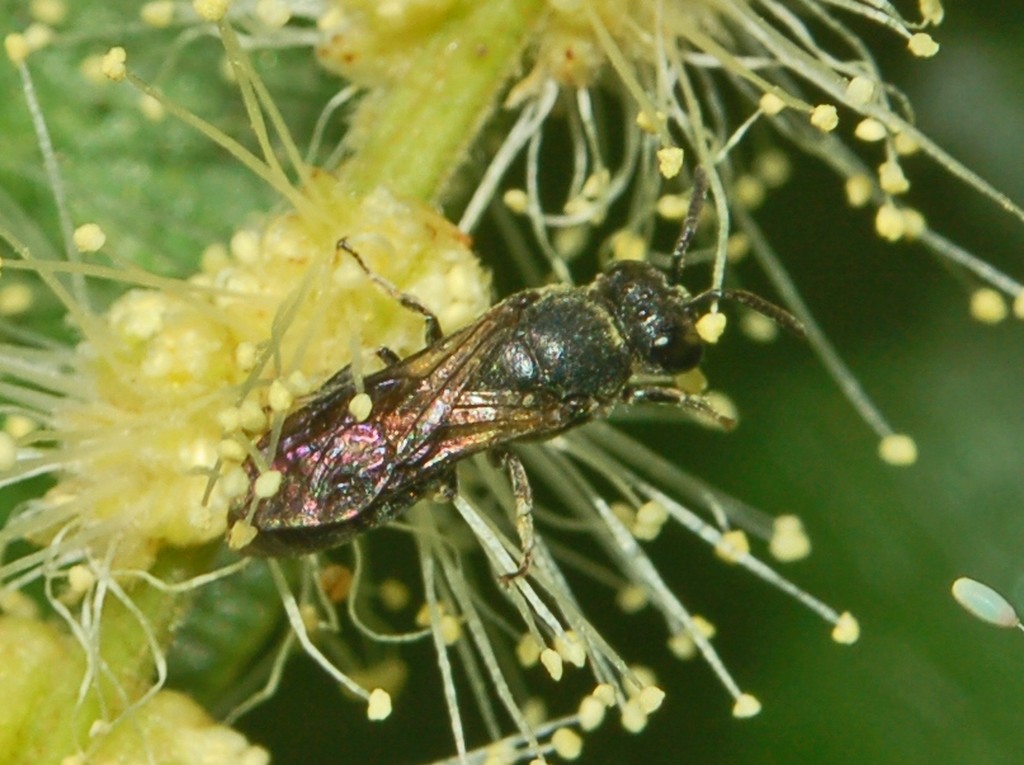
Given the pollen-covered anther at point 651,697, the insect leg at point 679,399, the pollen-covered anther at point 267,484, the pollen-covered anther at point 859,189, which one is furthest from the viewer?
the pollen-covered anther at point 859,189

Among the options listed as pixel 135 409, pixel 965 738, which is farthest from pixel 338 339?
pixel 965 738

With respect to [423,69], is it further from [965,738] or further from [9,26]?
[965,738]

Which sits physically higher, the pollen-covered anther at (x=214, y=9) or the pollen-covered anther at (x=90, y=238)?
the pollen-covered anther at (x=214, y=9)

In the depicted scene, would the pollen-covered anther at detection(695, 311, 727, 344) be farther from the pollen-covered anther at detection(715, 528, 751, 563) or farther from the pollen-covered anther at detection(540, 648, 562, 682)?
the pollen-covered anther at detection(540, 648, 562, 682)

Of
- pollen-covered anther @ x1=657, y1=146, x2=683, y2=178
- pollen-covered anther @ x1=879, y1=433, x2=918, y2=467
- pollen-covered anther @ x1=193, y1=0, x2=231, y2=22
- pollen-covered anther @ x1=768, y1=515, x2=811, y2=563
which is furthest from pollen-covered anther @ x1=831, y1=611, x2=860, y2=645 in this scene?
pollen-covered anther @ x1=193, y1=0, x2=231, y2=22

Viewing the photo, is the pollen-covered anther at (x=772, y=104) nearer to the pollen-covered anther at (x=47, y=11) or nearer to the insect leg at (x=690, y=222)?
the insect leg at (x=690, y=222)

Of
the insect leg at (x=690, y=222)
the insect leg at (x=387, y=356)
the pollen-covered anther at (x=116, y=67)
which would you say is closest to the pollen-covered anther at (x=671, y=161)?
the insect leg at (x=690, y=222)

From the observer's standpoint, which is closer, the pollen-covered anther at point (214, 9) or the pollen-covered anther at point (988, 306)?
the pollen-covered anther at point (214, 9)
